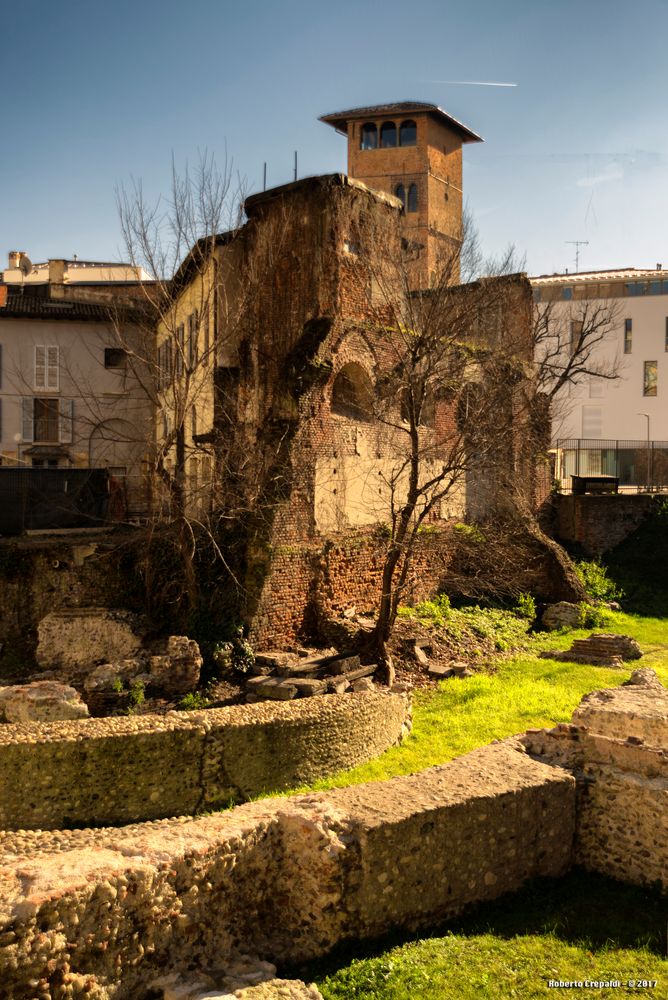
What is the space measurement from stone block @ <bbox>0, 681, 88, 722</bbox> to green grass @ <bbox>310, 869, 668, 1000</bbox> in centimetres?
585

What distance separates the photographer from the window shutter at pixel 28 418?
26.0 meters

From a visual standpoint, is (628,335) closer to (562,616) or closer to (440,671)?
(562,616)

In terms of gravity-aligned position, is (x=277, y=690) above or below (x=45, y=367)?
below

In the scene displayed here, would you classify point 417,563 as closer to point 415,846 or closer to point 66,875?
point 415,846

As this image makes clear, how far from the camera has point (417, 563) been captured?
17.6 m

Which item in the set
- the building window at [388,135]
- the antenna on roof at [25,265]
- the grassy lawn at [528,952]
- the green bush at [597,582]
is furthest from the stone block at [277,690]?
the building window at [388,135]

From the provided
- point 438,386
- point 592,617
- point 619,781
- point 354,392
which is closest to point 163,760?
point 619,781

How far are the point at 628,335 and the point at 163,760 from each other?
35317mm

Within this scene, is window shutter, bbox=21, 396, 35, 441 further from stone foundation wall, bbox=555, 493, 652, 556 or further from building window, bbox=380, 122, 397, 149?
building window, bbox=380, 122, 397, 149

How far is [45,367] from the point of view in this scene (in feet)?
84.7

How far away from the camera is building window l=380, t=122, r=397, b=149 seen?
40.5 m

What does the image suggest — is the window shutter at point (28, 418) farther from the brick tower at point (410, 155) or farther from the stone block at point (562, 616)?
the brick tower at point (410, 155)

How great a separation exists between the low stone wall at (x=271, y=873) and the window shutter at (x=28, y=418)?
20752 mm

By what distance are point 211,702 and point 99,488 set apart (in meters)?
6.85
